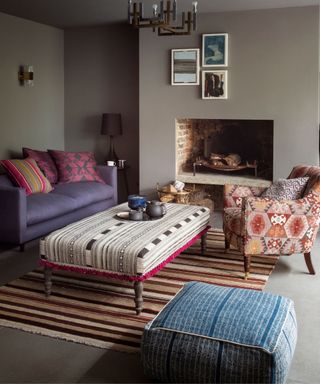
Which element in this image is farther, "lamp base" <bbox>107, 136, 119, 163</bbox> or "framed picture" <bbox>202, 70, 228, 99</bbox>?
"lamp base" <bbox>107, 136, 119, 163</bbox>

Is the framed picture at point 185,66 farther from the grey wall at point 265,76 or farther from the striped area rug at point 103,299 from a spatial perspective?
the striped area rug at point 103,299

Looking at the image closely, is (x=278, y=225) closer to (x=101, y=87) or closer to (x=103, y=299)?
(x=103, y=299)

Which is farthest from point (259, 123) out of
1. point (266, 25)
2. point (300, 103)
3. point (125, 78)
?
point (125, 78)

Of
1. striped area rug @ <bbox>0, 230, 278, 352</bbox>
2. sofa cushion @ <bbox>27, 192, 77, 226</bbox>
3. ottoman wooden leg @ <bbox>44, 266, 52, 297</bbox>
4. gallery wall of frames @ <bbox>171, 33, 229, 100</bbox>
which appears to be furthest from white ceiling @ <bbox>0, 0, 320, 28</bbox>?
ottoman wooden leg @ <bbox>44, 266, 52, 297</bbox>

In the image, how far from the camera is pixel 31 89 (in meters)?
6.89

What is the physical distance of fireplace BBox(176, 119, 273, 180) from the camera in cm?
672

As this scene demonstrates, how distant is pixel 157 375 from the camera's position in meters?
2.62

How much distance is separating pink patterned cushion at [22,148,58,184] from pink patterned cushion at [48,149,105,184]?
0.19 feet

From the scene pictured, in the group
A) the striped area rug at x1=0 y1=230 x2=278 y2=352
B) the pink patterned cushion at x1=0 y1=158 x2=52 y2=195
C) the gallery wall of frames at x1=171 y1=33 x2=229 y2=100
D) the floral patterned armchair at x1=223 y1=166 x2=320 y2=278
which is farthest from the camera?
the gallery wall of frames at x1=171 y1=33 x2=229 y2=100

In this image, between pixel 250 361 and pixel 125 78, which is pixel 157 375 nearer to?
pixel 250 361

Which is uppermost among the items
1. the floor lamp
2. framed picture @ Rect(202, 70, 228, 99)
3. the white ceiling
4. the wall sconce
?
the white ceiling

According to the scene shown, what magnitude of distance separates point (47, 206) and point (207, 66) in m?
2.57

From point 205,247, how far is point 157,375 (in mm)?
2327

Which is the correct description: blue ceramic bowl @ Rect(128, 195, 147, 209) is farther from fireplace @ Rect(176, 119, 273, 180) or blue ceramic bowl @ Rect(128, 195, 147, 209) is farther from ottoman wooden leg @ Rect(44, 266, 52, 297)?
fireplace @ Rect(176, 119, 273, 180)
